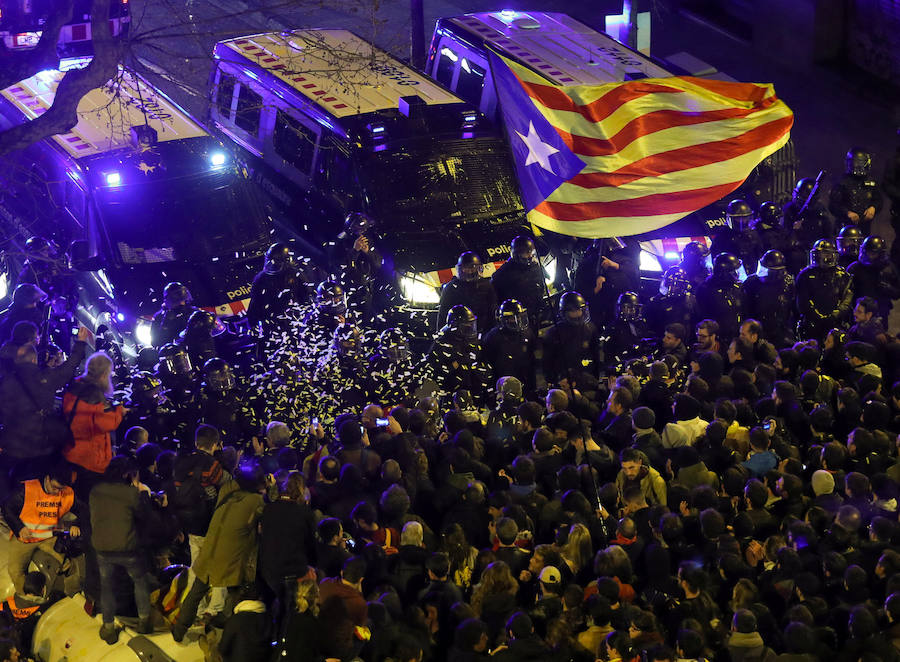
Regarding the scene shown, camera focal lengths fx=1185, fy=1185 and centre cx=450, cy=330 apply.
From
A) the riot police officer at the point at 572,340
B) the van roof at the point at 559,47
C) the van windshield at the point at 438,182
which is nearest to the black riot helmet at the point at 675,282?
the riot police officer at the point at 572,340

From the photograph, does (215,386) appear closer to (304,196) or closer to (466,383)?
(466,383)

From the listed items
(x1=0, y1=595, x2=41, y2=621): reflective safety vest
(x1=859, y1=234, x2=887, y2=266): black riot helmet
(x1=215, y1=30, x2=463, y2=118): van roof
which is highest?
(x1=215, y1=30, x2=463, y2=118): van roof

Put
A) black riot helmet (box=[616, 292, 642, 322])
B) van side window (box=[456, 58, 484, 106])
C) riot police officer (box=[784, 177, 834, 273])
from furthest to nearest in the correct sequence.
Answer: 1. van side window (box=[456, 58, 484, 106])
2. riot police officer (box=[784, 177, 834, 273])
3. black riot helmet (box=[616, 292, 642, 322])

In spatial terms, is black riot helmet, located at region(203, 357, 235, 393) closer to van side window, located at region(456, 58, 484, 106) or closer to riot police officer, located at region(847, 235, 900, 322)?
riot police officer, located at region(847, 235, 900, 322)

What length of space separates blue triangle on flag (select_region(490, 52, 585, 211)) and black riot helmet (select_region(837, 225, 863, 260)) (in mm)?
4818

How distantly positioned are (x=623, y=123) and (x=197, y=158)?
235 inches

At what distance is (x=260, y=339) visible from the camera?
12273 millimetres

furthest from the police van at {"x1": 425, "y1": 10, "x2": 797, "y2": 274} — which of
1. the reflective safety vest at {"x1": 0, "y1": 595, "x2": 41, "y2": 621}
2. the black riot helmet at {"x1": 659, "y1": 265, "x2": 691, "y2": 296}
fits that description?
the reflective safety vest at {"x1": 0, "y1": 595, "x2": 41, "y2": 621}

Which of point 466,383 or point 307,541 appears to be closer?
point 307,541

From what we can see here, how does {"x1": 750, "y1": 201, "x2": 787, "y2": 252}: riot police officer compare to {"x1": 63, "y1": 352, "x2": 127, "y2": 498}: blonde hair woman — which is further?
{"x1": 750, "y1": 201, "x2": 787, "y2": 252}: riot police officer

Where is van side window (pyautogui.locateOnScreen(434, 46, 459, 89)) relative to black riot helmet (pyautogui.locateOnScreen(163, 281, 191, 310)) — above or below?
above

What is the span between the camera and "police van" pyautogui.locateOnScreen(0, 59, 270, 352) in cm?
1342

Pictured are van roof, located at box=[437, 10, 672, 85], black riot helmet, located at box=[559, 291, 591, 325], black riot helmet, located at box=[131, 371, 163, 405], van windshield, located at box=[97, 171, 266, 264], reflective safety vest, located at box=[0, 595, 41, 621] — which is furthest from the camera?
van roof, located at box=[437, 10, 672, 85]

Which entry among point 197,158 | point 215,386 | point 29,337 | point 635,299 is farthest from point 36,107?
point 635,299
